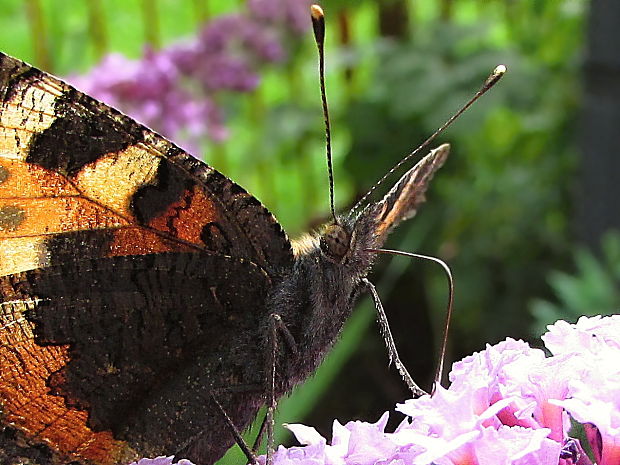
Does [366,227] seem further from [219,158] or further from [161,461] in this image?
Result: [219,158]

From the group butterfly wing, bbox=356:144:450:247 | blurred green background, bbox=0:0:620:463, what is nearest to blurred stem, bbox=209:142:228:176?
blurred green background, bbox=0:0:620:463

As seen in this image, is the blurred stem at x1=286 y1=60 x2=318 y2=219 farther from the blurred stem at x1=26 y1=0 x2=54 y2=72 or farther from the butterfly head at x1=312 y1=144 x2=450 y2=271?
the butterfly head at x1=312 y1=144 x2=450 y2=271

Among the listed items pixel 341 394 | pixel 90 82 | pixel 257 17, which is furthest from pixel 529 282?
pixel 90 82

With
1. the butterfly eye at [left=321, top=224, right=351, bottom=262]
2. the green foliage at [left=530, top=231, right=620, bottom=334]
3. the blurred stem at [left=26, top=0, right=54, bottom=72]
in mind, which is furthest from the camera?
the blurred stem at [left=26, top=0, right=54, bottom=72]

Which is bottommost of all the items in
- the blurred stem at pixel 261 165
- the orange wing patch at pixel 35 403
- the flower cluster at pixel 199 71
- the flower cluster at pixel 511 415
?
the flower cluster at pixel 511 415

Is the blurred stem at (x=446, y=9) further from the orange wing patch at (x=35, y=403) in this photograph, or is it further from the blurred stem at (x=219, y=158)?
the orange wing patch at (x=35, y=403)

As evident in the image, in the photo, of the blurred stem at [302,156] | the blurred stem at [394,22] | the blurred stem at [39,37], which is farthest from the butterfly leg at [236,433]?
the blurred stem at [394,22]

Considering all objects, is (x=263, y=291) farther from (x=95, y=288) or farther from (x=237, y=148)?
(x=237, y=148)

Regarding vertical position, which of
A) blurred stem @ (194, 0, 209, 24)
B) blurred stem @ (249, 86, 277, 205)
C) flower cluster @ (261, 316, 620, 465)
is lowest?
flower cluster @ (261, 316, 620, 465)
